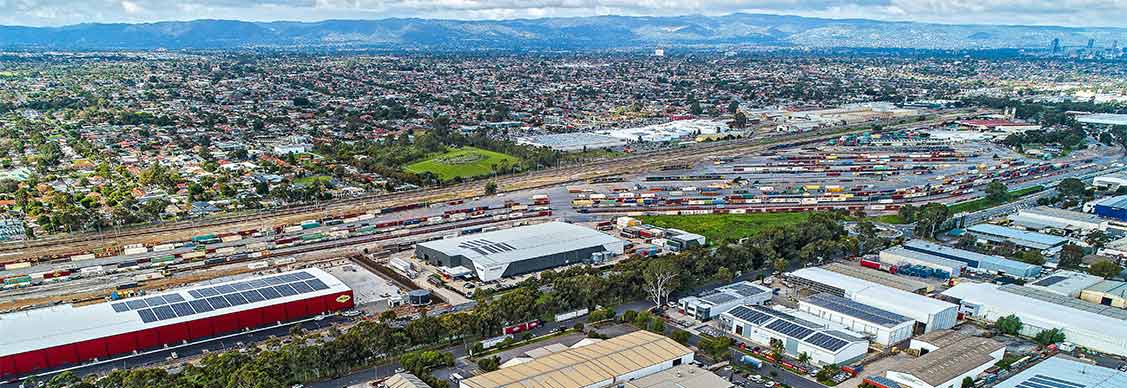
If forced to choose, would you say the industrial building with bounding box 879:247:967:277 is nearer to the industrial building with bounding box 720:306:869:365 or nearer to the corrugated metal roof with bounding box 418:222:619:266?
the industrial building with bounding box 720:306:869:365

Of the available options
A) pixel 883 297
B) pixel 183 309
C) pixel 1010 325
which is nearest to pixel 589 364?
pixel 883 297

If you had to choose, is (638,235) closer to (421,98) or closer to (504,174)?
(504,174)

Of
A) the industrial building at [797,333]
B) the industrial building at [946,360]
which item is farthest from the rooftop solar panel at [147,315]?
the industrial building at [946,360]

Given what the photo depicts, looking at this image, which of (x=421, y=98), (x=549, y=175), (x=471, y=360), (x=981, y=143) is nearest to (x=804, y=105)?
(x=981, y=143)

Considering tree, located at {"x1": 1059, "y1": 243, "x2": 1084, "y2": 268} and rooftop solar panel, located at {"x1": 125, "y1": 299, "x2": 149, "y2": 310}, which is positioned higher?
rooftop solar panel, located at {"x1": 125, "y1": 299, "x2": 149, "y2": 310}

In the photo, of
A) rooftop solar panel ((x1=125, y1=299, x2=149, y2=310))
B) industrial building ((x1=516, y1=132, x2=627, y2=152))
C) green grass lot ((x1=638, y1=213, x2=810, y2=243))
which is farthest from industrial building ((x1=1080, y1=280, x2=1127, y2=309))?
industrial building ((x1=516, y1=132, x2=627, y2=152))

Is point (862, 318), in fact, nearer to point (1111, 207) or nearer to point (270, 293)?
point (270, 293)
